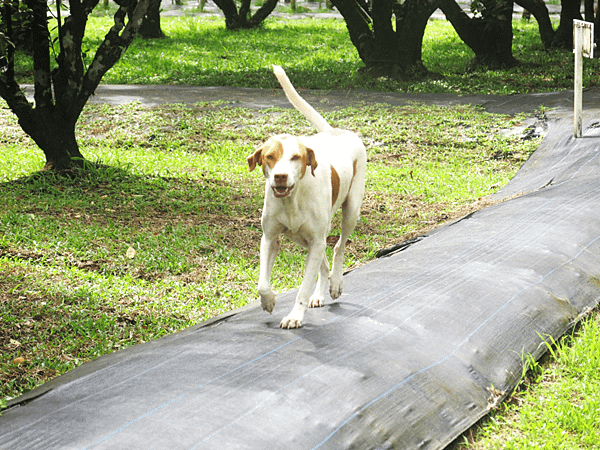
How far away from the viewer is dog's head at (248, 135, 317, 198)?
Answer: 3.05m

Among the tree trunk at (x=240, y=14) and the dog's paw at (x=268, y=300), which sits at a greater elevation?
the tree trunk at (x=240, y=14)

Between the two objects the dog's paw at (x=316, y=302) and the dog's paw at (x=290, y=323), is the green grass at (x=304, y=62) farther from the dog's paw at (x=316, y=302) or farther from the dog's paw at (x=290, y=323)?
the dog's paw at (x=290, y=323)

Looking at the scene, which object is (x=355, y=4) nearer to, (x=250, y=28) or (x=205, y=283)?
(x=250, y=28)

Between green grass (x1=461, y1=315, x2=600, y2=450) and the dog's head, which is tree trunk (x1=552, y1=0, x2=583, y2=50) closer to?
green grass (x1=461, y1=315, x2=600, y2=450)

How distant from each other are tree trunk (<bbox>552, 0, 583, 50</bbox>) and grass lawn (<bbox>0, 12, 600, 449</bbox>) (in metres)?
2.82

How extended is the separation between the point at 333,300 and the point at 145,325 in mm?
1487

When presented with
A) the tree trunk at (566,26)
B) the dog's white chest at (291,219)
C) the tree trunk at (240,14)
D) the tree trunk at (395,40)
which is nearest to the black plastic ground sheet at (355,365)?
the dog's white chest at (291,219)

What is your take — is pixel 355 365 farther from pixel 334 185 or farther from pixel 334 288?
pixel 334 185

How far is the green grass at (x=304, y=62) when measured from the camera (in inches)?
567

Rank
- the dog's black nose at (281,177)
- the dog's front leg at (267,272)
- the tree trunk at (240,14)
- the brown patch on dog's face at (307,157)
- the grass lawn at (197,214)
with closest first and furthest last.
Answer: the dog's black nose at (281,177) < the brown patch on dog's face at (307,157) < the dog's front leg at (267,272) < the grass lawn at (197,214) < the tree trunk at (240,14)

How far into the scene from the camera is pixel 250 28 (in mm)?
22859

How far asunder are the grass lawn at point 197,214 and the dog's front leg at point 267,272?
123 centimetres

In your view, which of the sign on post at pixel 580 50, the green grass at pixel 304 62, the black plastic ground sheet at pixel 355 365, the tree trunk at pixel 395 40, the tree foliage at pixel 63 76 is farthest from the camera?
the tree trunk at pixel 395 40

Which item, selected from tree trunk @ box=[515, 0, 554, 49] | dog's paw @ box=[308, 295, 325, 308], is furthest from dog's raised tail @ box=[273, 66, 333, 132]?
tree trunk @ box=[515, 0, 554, 49]
